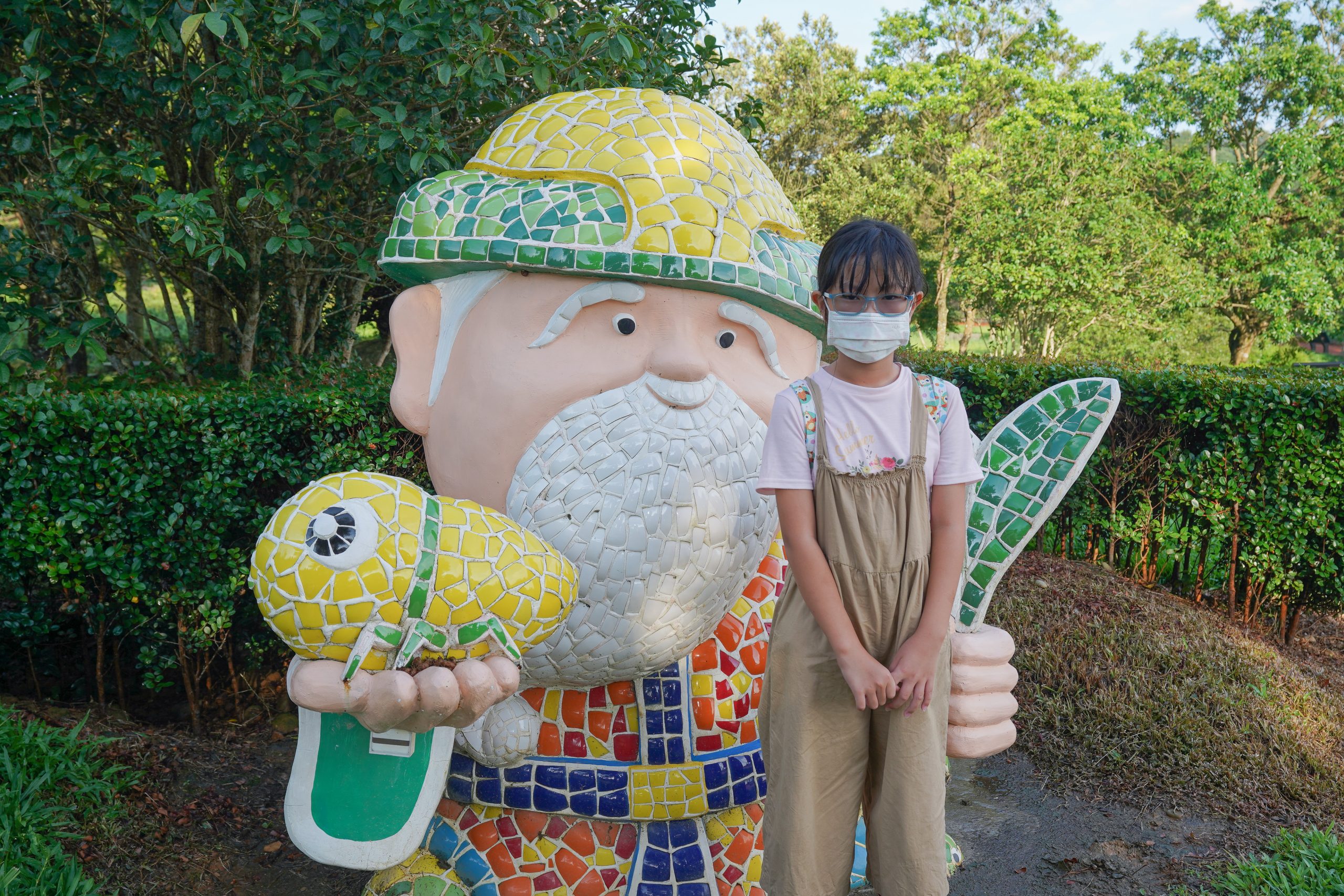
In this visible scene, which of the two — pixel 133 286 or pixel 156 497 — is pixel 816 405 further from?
pixel 133 286

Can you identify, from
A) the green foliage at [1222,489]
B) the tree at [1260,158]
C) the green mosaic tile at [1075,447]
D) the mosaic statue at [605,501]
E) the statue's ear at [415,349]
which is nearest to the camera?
the mosaic statue at [605,501]

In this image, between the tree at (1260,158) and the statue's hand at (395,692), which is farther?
the tree at (1260,158)

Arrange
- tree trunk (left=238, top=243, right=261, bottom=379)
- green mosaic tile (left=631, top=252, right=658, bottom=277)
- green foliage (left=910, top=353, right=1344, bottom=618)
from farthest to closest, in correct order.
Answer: green foliage (left=910, top=353, right=1344, bottom=618) < tree trunk (left=238, top=243, right=261, bottom=379) < green mosaic tile (left=631, top=252, right=658, bottom=277)

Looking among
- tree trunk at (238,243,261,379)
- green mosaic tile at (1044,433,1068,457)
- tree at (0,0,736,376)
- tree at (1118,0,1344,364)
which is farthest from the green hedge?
tree at (1118,0,1344,364)

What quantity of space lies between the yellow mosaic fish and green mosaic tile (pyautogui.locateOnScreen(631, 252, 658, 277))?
1.89 feet

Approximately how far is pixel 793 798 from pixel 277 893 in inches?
75.6

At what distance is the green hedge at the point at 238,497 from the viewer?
328 cm

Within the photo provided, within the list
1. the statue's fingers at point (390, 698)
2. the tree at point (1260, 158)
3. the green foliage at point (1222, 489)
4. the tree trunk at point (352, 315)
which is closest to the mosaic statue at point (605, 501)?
the statue's fingers at point (390, 698)

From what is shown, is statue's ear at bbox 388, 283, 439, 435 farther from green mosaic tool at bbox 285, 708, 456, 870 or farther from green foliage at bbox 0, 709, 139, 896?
green foliage at bbox 0, 709, 139, 896

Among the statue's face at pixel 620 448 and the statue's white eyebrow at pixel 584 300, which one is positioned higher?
the statue's white eyebrow at pixel 584 300

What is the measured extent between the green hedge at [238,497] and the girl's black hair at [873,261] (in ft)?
8.46

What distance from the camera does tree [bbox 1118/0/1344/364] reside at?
14750mm

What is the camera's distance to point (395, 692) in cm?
157

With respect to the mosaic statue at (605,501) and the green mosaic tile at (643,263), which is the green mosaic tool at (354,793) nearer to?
the mosaic statue at (605,501)
